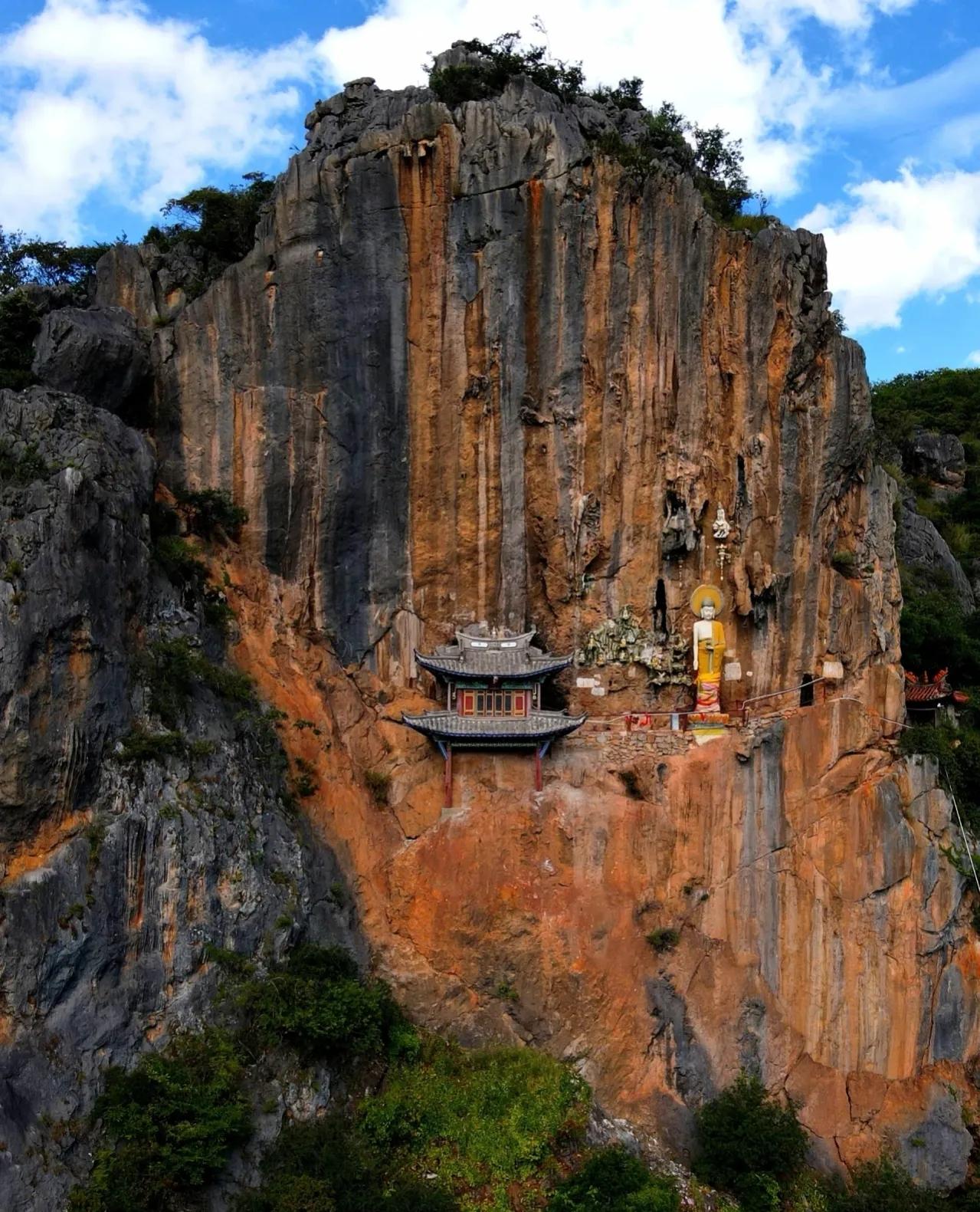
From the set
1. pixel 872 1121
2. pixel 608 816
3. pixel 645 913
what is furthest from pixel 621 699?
pixel 872 1121

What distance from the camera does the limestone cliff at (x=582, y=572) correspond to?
22500 millimetres

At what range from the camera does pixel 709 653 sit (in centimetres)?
2444

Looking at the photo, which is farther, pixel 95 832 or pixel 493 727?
pixel 493 727

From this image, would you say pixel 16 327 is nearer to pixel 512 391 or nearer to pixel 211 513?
pixel 211 513

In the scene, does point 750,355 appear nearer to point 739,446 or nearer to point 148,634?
point 739,446

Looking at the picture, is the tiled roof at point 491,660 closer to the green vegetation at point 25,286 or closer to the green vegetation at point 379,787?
the green vegetation at point 379,787

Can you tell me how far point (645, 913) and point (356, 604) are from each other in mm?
8988

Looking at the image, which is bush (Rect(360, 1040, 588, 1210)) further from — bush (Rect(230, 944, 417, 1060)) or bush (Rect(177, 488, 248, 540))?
bush (Rect(177, 488, 248, 540))

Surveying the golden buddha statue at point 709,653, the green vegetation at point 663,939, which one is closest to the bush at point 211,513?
the golden buddha statue at point 709,653

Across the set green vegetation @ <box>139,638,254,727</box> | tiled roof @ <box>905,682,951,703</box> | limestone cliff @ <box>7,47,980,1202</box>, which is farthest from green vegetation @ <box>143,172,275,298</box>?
tiled roof @ <box>905,682,951,703</box>

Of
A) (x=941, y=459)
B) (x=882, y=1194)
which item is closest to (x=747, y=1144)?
(x=882, y=1194)

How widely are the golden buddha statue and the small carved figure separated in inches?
46.6

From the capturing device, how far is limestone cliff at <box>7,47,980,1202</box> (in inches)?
886

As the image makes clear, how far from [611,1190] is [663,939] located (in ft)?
17.9
